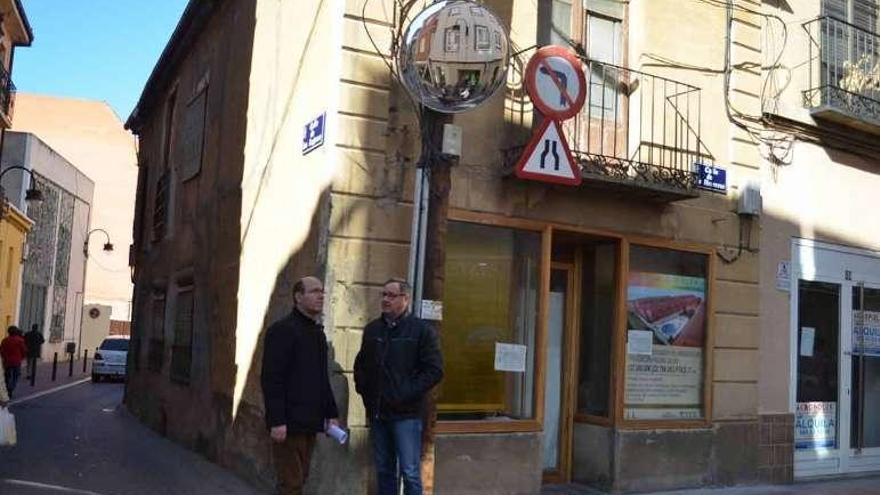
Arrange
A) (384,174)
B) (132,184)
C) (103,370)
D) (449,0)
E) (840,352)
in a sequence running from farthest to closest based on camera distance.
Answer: (132,184)
(103,370)
(840,352)
(384,174)
(449,0)

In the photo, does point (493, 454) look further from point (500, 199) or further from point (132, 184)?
point (132, 184)

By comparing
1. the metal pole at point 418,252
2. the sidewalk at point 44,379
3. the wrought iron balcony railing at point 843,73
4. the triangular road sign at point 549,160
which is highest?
the wrought iron balcony railing at point 843,73

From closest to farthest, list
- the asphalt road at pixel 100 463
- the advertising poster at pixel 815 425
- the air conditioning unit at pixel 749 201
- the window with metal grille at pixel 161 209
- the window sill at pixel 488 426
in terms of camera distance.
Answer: the window sill at pixel 488 426 → the asphalt road at pixel 100 463 → the air conditioning unit at pixel 749 201 → the advertising poster at pixel 815 425 → the window with metal grille at pixel 161 209

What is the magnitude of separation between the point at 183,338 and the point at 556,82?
6.63 meters

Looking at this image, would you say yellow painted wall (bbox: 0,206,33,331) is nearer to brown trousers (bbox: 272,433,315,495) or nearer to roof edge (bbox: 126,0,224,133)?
roof edge (bbox: 126,0,224,133)

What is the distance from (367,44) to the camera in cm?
759

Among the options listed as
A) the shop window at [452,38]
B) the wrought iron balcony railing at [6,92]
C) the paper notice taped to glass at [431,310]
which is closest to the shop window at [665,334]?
the paper notice taped to glass at [431,310]

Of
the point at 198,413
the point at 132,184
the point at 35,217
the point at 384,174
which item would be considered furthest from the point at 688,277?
the point at 132,184

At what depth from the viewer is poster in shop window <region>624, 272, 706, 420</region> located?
29.6ft

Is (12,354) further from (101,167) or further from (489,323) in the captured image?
(101,167)

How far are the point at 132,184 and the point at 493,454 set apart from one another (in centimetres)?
5223

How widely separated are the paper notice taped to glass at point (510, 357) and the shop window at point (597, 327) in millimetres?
1059

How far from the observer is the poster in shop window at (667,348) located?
9.02m

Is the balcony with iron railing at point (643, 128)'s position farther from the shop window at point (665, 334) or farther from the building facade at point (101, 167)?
the building facade at point (101, 167)
